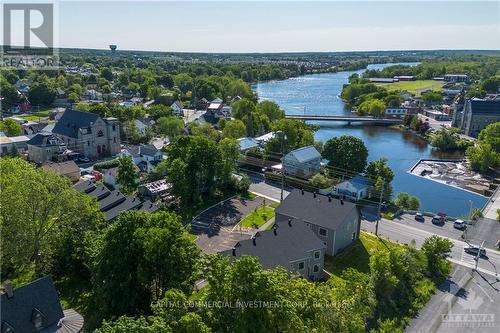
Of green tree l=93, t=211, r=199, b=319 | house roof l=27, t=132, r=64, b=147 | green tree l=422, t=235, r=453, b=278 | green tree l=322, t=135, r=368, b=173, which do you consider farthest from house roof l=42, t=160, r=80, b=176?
green tree l=422, t=235, r=453, b=278

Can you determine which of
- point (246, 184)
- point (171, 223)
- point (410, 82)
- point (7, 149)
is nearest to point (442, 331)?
point (171, 223)

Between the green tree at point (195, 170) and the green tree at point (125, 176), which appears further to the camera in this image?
the green tree at point (125, 176)

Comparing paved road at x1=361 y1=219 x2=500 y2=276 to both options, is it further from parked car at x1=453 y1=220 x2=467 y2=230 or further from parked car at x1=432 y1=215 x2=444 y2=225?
parked car at x1=453 y1=220 x2=467 y2=230

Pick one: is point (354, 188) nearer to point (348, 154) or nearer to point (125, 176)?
point (348, 154)

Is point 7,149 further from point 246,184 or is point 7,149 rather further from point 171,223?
point 171,223

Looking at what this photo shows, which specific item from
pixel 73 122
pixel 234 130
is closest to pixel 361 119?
pixel 234 130

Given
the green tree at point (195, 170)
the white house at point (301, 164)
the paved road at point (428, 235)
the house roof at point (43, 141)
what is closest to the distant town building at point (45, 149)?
the house roof at point (43, 141)

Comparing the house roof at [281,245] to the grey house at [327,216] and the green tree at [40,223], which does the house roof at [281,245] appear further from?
the green tree at [40,223]
